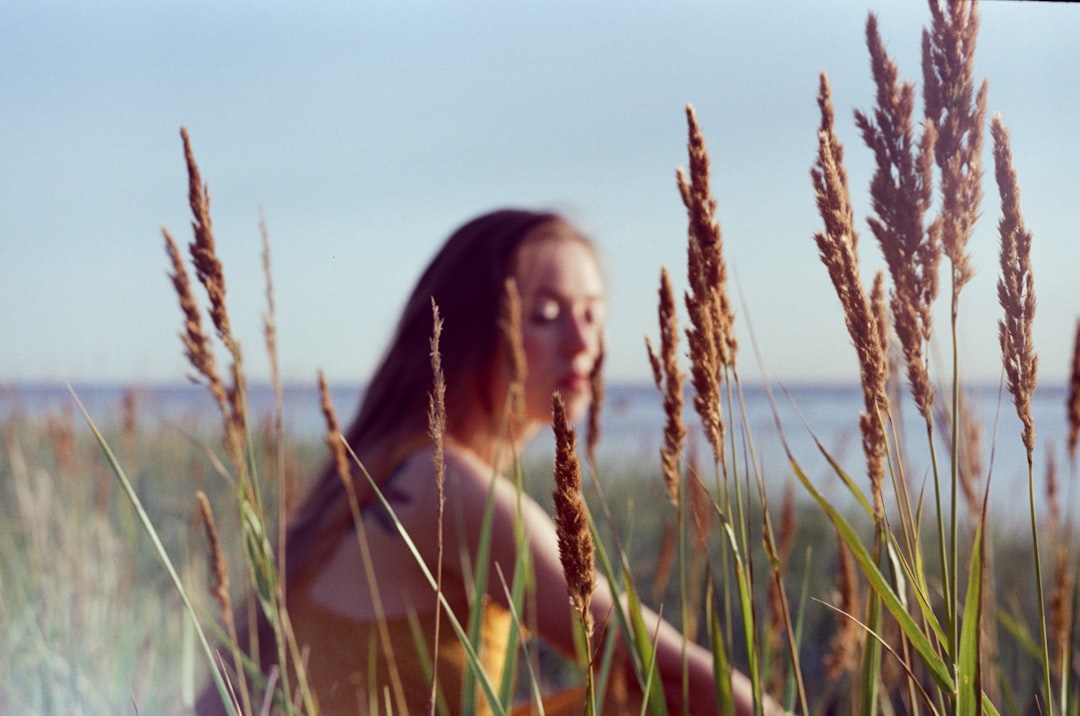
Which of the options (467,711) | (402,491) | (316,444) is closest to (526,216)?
(402,491)

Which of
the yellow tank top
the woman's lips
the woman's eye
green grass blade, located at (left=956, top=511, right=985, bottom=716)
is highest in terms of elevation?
the woman's eye

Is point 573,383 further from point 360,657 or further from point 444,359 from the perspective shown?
point 360,657

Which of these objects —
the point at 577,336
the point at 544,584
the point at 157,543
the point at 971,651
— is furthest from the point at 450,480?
the point at 971,651

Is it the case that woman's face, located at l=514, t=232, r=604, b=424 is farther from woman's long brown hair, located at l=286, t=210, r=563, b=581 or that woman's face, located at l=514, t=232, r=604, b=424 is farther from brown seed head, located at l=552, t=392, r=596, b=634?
brown seed head, located at l=552, t=392, r=596, b=634

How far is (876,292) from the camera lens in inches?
26.4

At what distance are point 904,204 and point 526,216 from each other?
1064 mm

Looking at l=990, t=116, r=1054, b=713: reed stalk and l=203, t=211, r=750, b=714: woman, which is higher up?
l=990, t=116, r=1054, b=713: reed stalk

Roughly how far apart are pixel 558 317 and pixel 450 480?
319 mm

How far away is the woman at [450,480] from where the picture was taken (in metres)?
1.29

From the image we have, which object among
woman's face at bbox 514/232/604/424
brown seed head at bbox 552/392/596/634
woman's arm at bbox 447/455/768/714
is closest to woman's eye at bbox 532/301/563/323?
woman's face at bbox 514/232/604/424

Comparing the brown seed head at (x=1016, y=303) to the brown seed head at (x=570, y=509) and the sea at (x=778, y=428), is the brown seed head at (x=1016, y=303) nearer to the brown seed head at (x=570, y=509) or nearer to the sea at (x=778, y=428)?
the sea at (x=778, y=428)

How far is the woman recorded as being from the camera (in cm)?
129

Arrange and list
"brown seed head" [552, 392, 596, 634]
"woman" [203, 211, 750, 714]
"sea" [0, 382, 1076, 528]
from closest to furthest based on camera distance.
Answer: "brown seed head" [552, 392, 596, 634], "sea" [0, 382, 1076, 528], "woman" [203, 211, 750, 714]

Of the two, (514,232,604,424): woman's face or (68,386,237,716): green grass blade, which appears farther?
(514,232,604,424): woman's face
